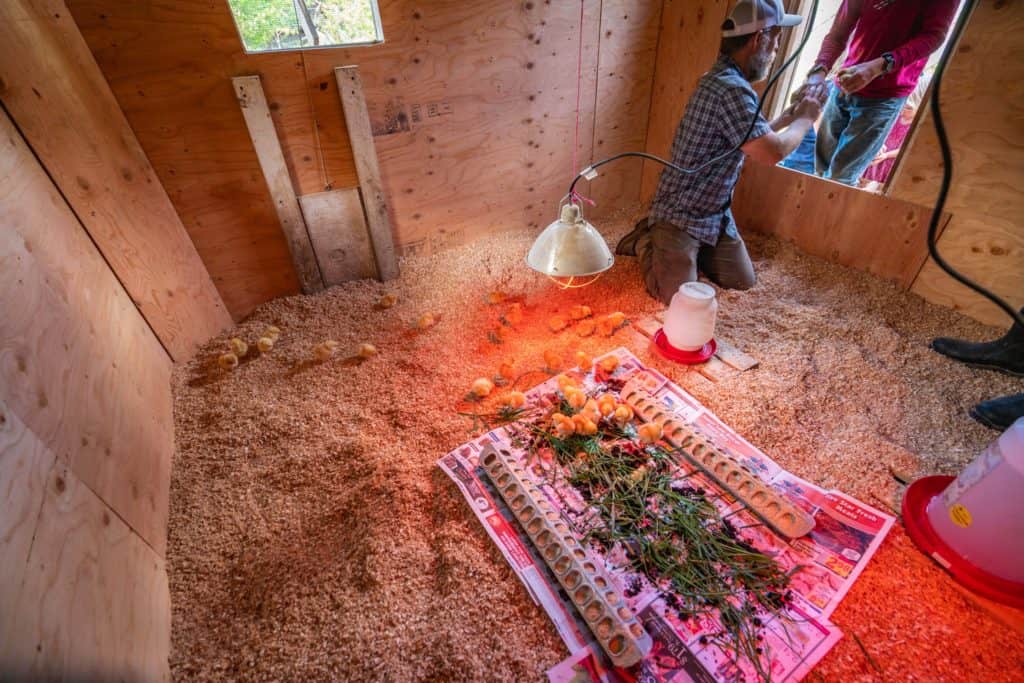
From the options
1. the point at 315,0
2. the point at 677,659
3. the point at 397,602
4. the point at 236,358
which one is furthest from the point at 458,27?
the point at 677,659

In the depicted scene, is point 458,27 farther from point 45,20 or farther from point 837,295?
point 837,295

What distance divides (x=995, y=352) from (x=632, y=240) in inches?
63.4

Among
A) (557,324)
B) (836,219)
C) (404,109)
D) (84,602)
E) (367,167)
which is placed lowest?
(557,324)

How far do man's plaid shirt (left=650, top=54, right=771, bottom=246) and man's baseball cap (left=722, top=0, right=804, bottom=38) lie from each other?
0.13 metres

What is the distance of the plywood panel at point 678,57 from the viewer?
8.28 ft

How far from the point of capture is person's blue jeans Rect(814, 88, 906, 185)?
8.04ft

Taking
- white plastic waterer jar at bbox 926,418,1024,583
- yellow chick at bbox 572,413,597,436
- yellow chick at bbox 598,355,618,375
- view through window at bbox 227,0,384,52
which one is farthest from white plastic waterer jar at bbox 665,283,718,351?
view through window at bbox 227,0,384,52

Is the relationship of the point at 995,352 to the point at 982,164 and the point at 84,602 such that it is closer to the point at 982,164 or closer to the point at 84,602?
the point at 982,164

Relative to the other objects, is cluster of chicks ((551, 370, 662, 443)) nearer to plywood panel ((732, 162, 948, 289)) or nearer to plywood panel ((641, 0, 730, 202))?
plywood panel ((732, 162, 948, 289))

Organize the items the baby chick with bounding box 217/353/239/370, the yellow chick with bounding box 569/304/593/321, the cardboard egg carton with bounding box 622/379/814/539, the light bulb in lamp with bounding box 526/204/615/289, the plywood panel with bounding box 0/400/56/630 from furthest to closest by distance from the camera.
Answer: the yellow chick with bounding box 569/304/593/321 < the baby chick with bounding box 217/353/239/370 < the cardboard egg carton with bounding box 622/379/814/539 < the light bulb in lamp with bounding box 526/204/615/289 < the plywood panel with bounding box 0/400/56/630

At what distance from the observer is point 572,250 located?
119 centimetres

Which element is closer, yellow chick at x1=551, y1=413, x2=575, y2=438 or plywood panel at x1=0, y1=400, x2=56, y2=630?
plywood panel at x1=0, y1=400, x2=56, y2=630

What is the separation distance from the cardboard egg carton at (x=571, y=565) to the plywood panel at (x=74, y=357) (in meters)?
1.06

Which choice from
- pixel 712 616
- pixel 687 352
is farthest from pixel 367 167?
pixel 712 616
